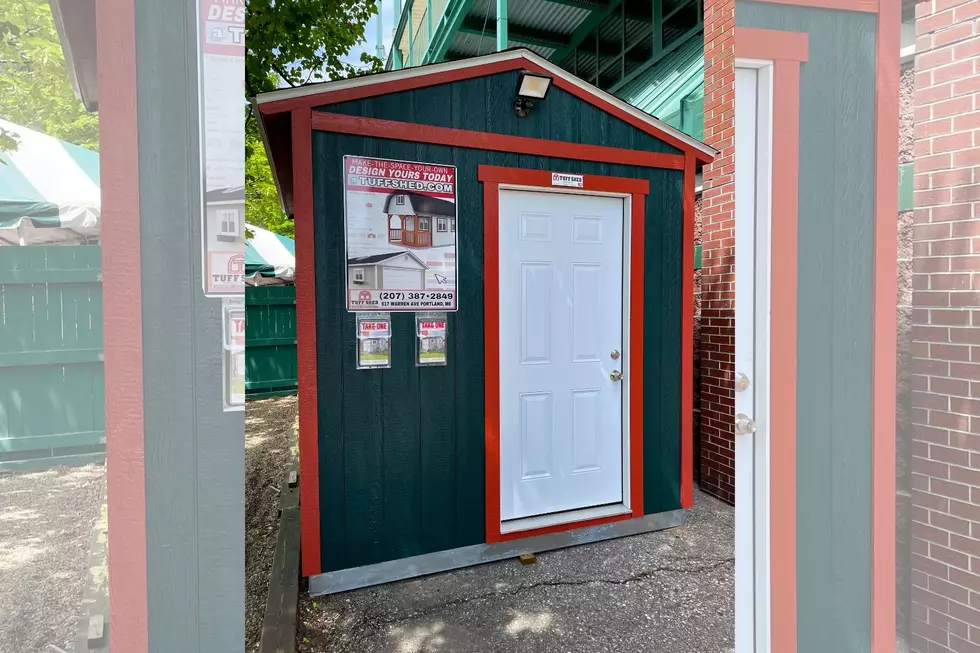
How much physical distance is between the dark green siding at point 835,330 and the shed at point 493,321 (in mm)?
2058

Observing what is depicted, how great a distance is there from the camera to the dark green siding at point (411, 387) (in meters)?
2.96

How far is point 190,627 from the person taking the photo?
0.98 m

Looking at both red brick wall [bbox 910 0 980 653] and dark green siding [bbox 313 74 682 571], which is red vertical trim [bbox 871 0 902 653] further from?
dark green siding [bbox 313 74 682 571]

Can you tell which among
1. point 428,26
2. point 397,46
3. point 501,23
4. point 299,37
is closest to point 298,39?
point 299,37

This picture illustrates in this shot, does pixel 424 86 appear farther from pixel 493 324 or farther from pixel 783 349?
pixel 783 349

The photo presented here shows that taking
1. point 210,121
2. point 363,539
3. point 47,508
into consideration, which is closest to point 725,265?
point 363,539

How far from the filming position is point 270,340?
855 cm

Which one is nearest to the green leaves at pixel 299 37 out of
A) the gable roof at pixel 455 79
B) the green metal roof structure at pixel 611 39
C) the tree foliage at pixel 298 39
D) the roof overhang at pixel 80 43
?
the tree foliage at pixel 298 39

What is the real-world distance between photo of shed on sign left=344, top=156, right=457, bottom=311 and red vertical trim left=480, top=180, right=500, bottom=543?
0.23 metres

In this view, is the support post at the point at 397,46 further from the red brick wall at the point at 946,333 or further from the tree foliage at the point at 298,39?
the red brick wall at the point at 946,333

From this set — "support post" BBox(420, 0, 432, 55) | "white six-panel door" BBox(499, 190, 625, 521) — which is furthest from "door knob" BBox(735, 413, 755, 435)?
"support post" BBox(420, 0, 432, 55)

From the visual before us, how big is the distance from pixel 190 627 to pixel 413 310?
2309 mm

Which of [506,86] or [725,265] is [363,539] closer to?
[506,86]

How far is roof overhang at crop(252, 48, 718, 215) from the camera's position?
9.29ft
